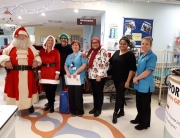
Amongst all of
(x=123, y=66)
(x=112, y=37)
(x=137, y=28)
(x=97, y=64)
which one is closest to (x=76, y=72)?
(x=97, y=64)

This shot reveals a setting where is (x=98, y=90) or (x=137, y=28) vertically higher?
(x=137, y=28)

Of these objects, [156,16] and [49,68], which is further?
[156,16]

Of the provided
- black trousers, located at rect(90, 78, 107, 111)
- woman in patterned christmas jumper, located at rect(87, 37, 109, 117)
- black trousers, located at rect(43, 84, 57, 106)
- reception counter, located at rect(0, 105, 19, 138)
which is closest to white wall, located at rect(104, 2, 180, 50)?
woman in patterned christmas jumper, located at rect(87, 37, 109, 117)

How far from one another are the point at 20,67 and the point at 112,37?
95.6 inches

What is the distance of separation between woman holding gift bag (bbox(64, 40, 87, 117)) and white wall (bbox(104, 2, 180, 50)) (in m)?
1.59

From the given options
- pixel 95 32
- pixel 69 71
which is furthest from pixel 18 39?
pixel 95 32

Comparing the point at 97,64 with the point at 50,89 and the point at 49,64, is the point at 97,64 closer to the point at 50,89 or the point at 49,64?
the point at 49,64

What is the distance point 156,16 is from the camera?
164 inches

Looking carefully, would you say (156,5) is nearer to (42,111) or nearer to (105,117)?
(105,117)

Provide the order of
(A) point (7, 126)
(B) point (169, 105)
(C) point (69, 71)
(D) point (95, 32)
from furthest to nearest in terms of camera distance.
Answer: (D) point (95, 32)
(C) point (69, 71)
(B) point (169, 105)
(A) point (7, 126)

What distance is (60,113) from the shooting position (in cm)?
298

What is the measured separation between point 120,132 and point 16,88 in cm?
182

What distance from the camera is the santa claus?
2.55 m

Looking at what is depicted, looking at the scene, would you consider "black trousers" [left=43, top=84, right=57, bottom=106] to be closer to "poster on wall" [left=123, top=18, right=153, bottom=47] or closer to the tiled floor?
the tiled floor
